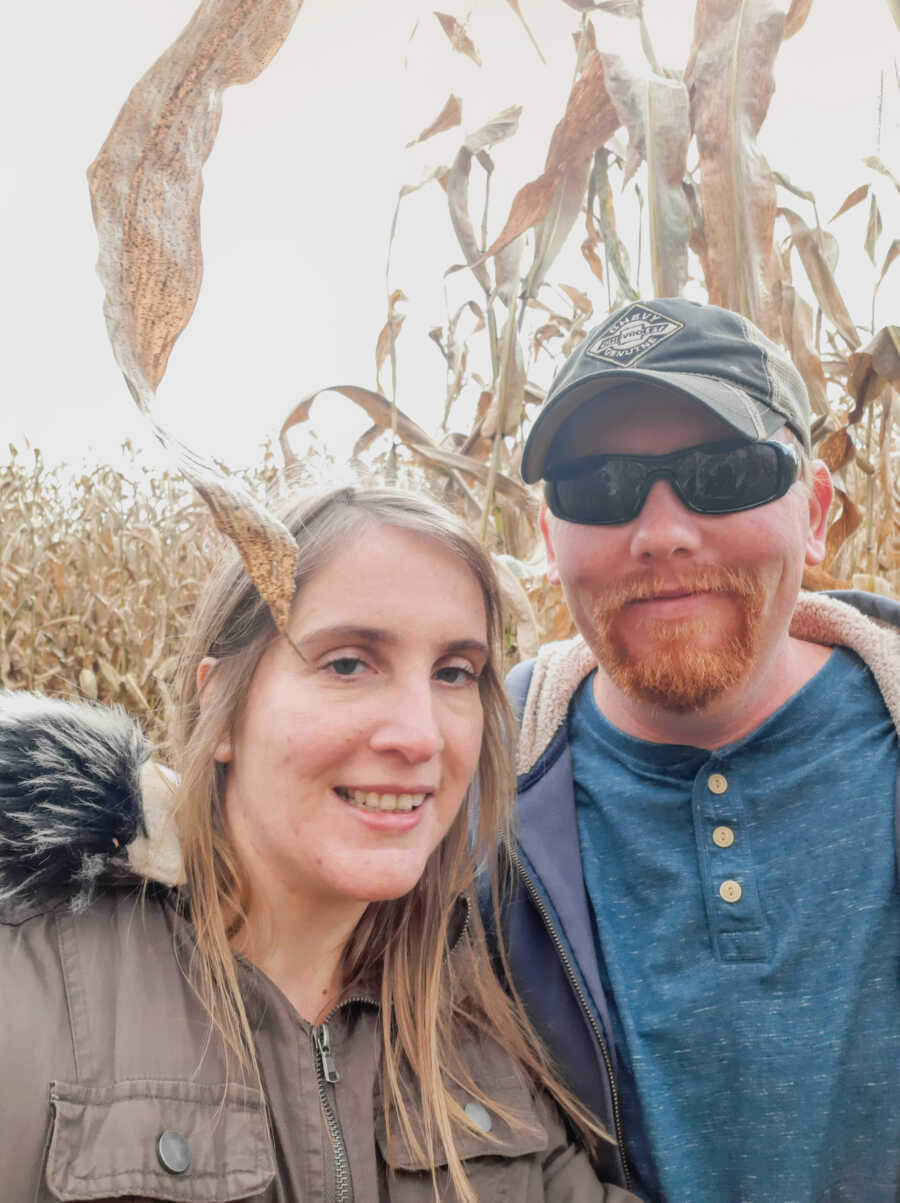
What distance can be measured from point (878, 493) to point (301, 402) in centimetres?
179

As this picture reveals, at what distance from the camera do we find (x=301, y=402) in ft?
7.06

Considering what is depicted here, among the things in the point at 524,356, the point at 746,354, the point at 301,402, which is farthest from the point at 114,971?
the point at 524,356

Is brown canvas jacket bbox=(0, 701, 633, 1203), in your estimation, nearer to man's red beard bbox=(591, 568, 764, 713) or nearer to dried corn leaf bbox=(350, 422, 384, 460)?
man's red beard bbox=(591, 568, 764, 713)

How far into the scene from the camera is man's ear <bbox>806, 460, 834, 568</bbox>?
5.42ft

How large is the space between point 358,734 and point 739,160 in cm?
125

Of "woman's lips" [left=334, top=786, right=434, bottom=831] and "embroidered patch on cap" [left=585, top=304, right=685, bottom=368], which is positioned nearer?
"woman's lips" [left=334, top=786, right=434, bottom=831]

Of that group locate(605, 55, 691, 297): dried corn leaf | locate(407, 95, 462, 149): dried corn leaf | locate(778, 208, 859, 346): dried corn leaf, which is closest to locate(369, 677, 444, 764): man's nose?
locate(605, 55, 691, 297): dried corn leaf

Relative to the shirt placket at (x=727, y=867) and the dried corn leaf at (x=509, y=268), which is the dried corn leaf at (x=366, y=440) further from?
the shirt placket at (x=727, y=867)

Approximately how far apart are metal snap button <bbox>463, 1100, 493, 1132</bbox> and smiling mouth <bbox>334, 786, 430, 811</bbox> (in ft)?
1.35

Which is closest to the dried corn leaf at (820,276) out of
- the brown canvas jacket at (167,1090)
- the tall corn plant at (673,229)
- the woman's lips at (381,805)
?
the tall corn plant at (673,229)

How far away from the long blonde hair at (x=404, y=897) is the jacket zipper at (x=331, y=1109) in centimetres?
7

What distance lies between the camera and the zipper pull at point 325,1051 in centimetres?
119

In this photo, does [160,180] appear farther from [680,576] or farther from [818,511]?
[818,511]

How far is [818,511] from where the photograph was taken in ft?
5.49
